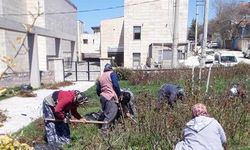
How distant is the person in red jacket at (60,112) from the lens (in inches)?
225

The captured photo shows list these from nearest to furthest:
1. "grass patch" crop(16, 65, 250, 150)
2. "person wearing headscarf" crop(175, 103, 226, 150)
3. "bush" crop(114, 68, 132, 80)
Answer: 1. "person wearing headscarf" crop(175, 103, 226, 150)
2. "grass patch" crop(16, 65, 250, 150)
3. "bush" crop(114, 68, 132, 80)

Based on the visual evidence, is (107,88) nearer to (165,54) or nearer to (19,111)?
(19,111)

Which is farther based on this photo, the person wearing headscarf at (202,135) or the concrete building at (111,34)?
the concrete building at (111,34)

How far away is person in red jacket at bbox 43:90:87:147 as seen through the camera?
5727mm

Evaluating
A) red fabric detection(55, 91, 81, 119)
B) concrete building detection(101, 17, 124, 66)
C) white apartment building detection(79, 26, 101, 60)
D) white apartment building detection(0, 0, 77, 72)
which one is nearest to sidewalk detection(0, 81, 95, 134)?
red fabric detection(55, 91, 81, 119)

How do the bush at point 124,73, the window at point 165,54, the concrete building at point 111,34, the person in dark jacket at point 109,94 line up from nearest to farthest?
the person in dark jacket at point 109,94 < the bush at point 124,73 < the window at point 165,54 < the concrete building at point 111,34

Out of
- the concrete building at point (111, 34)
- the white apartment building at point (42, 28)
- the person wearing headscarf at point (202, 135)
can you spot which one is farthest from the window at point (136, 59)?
the person wearing headscarf at point (202, 135)

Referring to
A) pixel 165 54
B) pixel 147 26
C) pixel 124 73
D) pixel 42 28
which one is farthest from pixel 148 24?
pixel 42 28

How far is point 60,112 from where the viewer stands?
18.9 ft

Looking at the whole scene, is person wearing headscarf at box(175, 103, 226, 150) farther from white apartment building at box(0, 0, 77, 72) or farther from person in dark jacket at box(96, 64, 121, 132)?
white apartment building at box(0, 0, 77, 72)

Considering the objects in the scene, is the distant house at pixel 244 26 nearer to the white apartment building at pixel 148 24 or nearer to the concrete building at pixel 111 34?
the white apartment building at pixel 148 24

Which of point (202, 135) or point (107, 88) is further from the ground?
point (107, 88)

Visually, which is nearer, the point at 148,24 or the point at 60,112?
the point at 60,112

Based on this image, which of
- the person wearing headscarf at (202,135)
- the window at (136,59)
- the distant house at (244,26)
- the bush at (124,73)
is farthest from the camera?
the distant house at (244,26)
